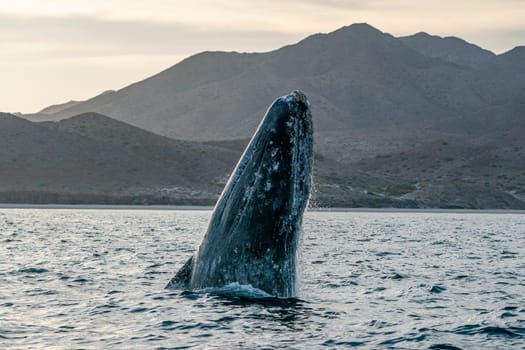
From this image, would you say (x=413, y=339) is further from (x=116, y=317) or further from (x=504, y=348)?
(x=116, y=317)

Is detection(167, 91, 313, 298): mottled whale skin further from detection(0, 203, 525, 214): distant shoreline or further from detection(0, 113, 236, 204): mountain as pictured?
detection(0, 113, 236, 204): mountain

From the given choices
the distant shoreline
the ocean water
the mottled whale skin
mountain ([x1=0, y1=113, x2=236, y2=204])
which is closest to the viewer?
the ocean water

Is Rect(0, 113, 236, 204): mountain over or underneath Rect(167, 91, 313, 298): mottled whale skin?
over

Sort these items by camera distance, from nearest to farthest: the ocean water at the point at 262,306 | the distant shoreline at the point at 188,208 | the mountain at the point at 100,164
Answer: the ocean water at the point at 262,306 < the distant shoreline at the point at 188,208 < the mountain at the point at 100,164

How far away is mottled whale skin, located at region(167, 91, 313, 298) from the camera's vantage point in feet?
43.2

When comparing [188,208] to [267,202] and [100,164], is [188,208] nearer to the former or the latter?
[100,164]

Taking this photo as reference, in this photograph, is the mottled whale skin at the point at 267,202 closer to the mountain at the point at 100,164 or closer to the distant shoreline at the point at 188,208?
the distant shoreline at the point at 188,208

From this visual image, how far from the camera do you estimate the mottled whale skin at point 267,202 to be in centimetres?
1316

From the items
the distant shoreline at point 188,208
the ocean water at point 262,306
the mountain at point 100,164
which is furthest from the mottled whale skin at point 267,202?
the mountain at point 100,164

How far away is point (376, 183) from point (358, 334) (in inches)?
3684

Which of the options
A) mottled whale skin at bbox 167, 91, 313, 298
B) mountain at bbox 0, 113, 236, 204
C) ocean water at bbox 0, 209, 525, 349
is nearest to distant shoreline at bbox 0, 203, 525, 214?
mountain at bbox 0, 113, 236, 204

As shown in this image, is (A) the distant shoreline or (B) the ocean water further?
(A) the distant shoreline

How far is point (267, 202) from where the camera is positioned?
13203 mm

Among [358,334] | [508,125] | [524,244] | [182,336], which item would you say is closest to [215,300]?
[182,336]
